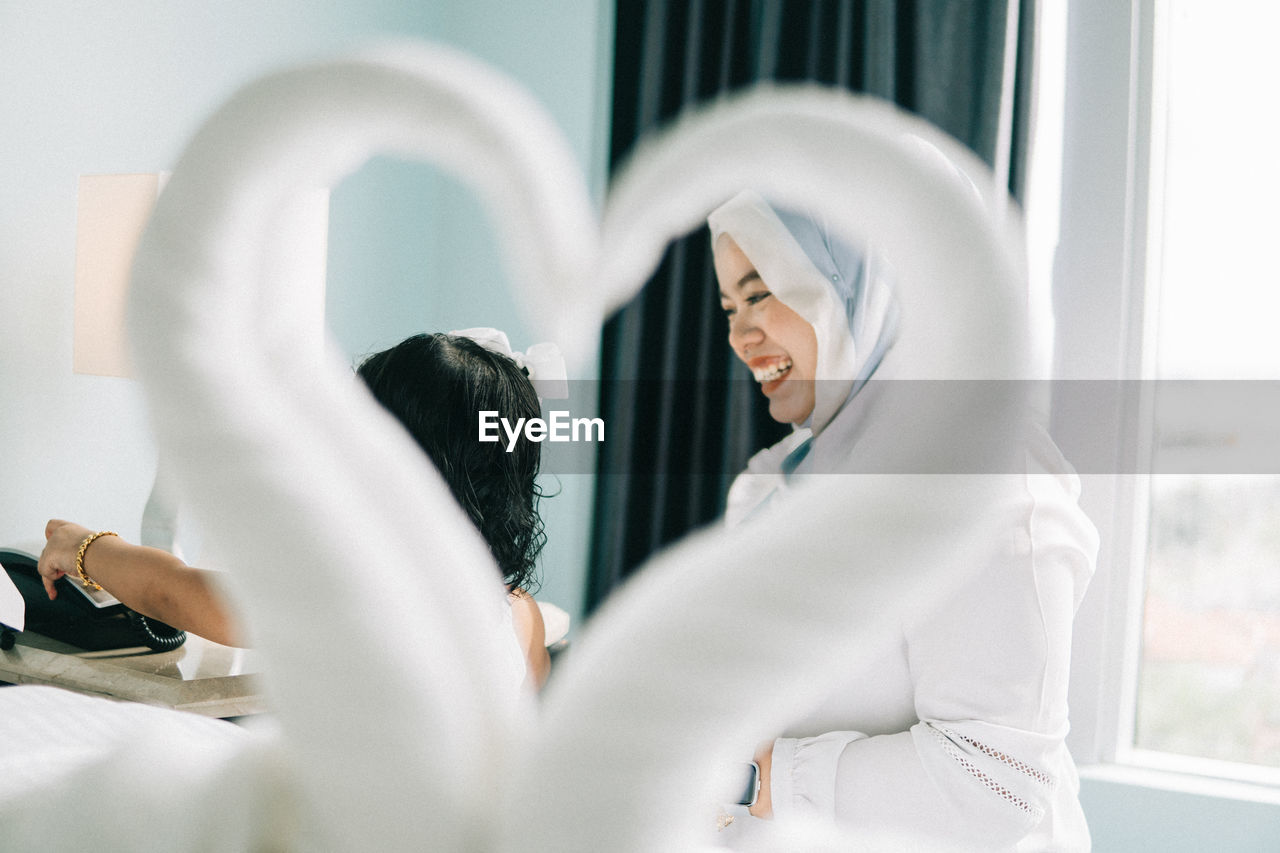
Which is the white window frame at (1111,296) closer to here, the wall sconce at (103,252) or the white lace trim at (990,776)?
the white lace trim at (990,776)

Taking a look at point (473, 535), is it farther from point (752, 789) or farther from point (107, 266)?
point (107, 266)

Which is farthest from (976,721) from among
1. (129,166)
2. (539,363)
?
(129,166)

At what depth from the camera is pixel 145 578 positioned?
1.15m

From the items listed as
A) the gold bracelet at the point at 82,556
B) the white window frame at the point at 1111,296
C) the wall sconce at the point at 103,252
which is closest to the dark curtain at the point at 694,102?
the white window frame at the point at 1111,296

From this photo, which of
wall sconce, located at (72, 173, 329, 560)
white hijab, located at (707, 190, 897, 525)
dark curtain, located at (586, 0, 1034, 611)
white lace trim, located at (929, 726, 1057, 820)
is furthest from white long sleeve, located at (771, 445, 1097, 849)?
dark curtain, located at (586, 0, 1034, 611)

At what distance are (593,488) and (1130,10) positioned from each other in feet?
5.80

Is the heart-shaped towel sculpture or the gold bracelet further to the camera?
the gold bracelet

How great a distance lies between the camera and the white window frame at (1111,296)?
212cm

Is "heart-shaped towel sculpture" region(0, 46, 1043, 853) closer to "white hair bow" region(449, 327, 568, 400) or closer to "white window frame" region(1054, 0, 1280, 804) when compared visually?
"white hair bow" region(449, 327, 568, 400)

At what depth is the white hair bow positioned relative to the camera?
131 cm

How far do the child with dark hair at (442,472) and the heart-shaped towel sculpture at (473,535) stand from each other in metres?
0.96

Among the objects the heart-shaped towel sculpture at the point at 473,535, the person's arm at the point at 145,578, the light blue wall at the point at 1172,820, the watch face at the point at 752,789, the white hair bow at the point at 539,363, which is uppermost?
the white hair bow at the point at 539,363

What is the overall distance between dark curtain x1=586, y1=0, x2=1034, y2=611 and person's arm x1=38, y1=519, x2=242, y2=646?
1.42 m

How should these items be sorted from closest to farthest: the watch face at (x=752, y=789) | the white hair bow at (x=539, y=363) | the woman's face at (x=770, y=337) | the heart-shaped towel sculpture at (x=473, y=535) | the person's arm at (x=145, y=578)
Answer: the heart-shaped towel sculpture at (x=473, y=535)
the watch face at (x=752, y=789)
the person's arm at (x=145, y=578)
the white hair bow at (x=539, y=363)
the woman's face at (x=770, y=337)
